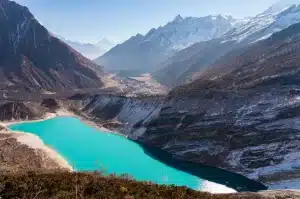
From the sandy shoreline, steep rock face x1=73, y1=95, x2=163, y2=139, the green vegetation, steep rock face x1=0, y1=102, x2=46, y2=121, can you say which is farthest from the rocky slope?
the green vegetation

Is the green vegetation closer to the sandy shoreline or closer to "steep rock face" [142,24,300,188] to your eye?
the sandy shoreline

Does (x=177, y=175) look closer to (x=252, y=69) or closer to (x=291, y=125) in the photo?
(x=291, y=125)

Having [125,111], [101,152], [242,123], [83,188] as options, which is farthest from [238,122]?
[83,188]

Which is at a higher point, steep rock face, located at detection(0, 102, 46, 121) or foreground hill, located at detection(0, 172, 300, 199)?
steep rock face, located at detection(0, 102, 46, 121)

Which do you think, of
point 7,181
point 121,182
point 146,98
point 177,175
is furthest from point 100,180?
point 146,98

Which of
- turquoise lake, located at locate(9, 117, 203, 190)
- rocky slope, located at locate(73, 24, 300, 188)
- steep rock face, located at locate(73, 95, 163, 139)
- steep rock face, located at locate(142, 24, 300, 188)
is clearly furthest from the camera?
steep rock face, located at locate(73, 95, 163, 139)

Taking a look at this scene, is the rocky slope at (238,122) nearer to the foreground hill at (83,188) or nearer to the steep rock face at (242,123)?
the steep rock face at (242,123)

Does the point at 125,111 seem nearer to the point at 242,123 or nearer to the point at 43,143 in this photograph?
the point at 43,143
